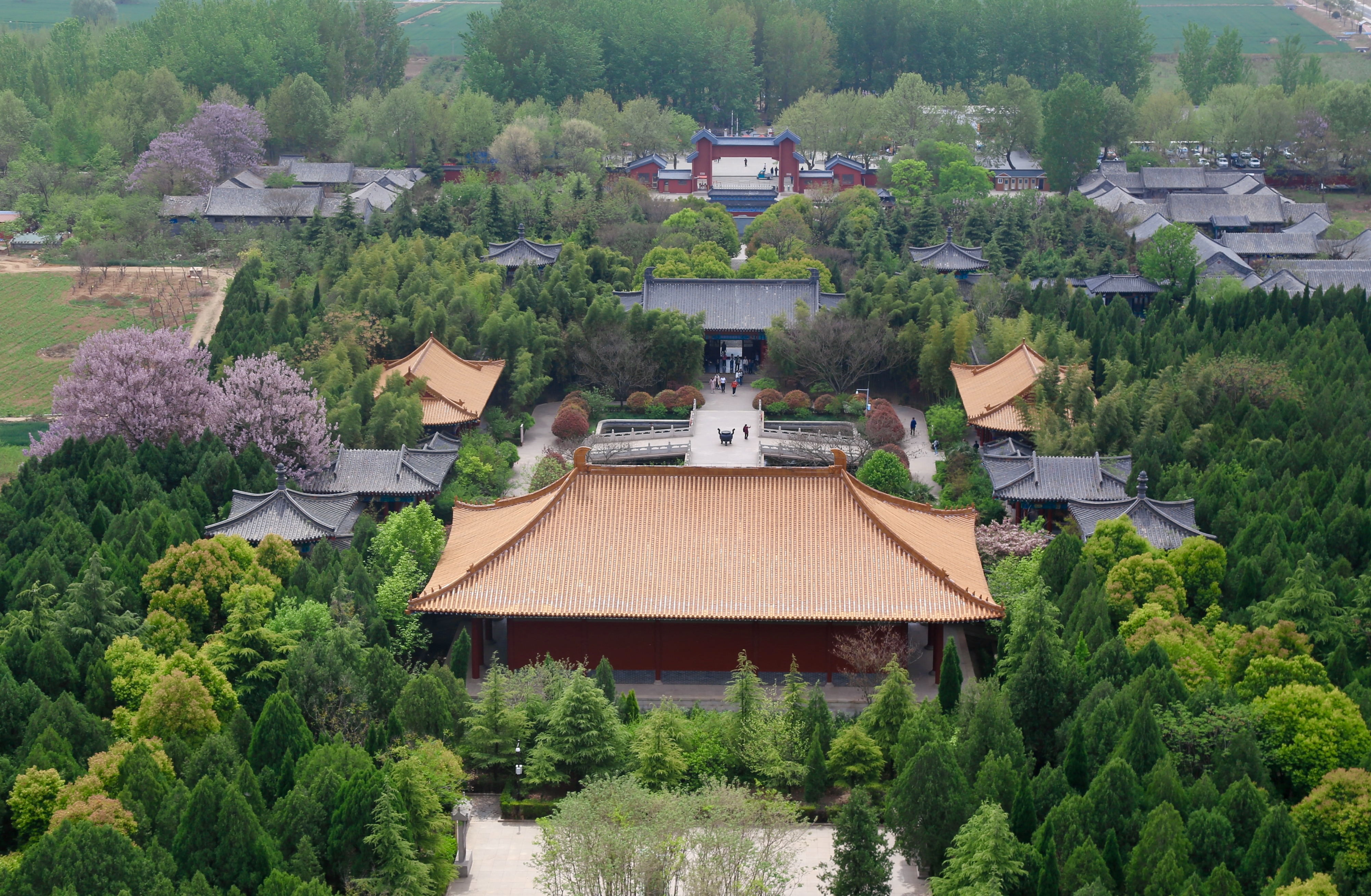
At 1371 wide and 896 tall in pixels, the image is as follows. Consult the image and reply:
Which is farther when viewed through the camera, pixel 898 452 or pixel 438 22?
pixel 438 22

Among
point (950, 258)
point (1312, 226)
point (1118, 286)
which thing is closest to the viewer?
point (1118, 286)

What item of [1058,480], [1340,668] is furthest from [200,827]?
[1058,480]

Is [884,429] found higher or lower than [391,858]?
lower

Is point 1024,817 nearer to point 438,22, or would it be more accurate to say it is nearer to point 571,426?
point 571,426

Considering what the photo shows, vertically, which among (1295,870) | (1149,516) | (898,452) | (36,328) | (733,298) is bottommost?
(36,328)

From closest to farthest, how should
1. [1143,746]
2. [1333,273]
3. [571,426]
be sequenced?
1. [1143,746]
2. [571,426]
3. [1333,273]

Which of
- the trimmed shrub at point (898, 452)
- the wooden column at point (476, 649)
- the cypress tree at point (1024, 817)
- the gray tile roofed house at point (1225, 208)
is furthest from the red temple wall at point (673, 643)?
the gray tile roofed house at point (1225, 208)

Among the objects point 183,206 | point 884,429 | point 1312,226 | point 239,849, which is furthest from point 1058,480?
point 183,206
